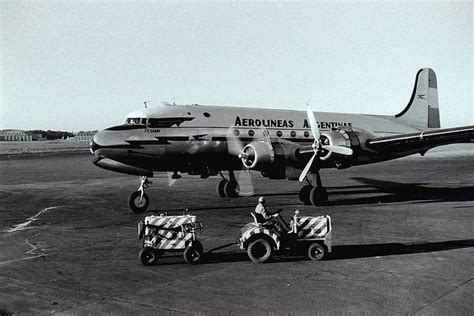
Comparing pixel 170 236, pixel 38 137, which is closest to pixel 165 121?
pixel 170 236

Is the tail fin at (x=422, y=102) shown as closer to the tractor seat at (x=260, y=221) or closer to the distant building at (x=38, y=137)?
the tractor seat at (x=260, y=221)

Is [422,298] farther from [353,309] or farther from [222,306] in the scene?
[222,306]

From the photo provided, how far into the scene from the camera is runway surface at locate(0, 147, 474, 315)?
7.31 metres

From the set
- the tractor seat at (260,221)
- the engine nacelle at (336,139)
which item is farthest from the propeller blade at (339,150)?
the tractor seat at (260,221)

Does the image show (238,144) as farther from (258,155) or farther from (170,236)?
(170,236)

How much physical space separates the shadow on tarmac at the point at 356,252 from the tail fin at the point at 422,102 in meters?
15.1

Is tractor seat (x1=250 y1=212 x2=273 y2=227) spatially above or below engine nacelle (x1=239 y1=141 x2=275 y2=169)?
below

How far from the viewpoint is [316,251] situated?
33.3 feet

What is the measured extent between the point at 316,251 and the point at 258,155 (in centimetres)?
667

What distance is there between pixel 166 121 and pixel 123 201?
5103 millimetres

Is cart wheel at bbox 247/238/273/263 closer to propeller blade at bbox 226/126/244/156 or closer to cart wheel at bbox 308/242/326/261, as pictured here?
cart wheel at bbox 308/242/326/261

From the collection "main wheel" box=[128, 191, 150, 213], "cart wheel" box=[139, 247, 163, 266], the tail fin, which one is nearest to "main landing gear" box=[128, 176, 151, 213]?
"main wheel" box=[128, 191, 150, 213]

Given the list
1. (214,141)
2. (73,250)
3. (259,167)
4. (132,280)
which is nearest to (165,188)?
(214,141)

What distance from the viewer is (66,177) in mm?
33406
